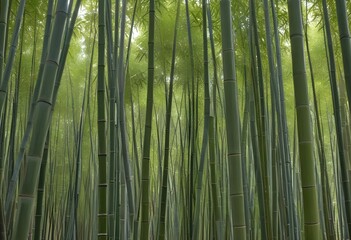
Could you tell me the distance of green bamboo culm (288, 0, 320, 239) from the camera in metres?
1.21

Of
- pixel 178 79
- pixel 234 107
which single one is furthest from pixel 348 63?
pixel 178 79

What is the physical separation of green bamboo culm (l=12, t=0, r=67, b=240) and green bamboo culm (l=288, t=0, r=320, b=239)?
681 millimetres

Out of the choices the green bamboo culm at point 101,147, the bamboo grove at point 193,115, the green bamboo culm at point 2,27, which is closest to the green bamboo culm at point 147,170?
the bamboo grove at point 193,115

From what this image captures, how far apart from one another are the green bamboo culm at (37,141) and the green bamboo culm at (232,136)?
50cm

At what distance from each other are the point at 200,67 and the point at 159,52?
18.3 inches

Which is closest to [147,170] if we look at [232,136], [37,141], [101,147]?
[101,147]

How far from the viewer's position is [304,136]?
4.05ft

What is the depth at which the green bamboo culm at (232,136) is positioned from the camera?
1266 millimetres

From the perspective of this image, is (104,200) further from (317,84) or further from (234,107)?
(317,84)

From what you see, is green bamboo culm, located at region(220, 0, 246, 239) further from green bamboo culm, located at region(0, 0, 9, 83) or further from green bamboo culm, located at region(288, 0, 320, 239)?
green bamboo culm, located at region(0, 0, 9, 83)

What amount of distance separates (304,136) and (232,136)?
21 centimetres

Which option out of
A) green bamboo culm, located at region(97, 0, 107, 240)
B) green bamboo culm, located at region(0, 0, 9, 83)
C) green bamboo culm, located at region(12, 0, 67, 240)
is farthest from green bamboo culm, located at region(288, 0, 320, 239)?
green bamboo culm, located at region(0, 0, 9, 83)

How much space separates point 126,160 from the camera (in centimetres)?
204

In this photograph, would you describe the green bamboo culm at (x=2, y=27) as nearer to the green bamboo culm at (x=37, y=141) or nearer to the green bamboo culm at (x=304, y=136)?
the green bamboo culm at (x=37, y=141)
